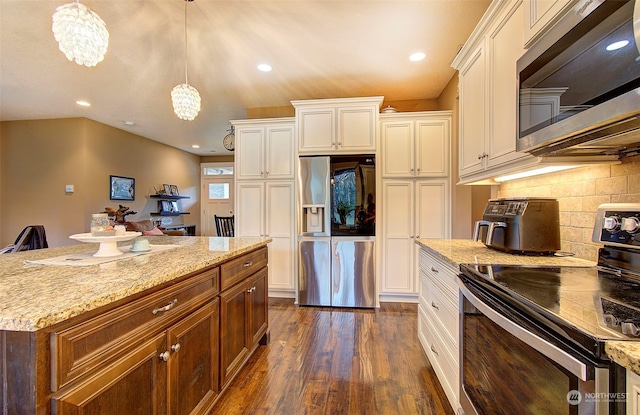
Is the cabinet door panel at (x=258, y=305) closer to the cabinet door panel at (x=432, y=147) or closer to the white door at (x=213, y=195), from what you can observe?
the cabinet door panel at (x=432, y=147)

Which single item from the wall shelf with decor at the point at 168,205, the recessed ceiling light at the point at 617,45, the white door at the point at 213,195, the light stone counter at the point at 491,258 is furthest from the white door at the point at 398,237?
the white door at the point at 213,195

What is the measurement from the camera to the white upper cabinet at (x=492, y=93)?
57.0 inches

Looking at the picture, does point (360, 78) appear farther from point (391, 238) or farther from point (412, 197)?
point (391, 238)

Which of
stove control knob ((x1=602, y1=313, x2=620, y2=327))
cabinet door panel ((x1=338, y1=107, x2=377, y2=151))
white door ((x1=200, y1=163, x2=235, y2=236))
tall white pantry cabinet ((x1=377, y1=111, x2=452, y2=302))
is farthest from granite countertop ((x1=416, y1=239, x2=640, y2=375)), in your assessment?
white door ((x1=200, y1=163, x2=235, y2=236))

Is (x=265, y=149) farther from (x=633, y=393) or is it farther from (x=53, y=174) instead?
(x=53, y=174)

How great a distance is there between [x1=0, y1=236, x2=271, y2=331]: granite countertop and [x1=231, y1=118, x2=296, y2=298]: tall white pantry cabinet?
1.96 meters

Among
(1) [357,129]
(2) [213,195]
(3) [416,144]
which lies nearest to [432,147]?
(3) [416,144]

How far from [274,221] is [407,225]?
1700 mm

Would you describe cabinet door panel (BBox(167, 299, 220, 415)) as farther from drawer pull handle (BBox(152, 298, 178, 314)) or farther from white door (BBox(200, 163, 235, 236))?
white door (BBox(200, 163, 235, 236))

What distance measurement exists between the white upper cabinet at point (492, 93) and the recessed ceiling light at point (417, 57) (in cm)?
80

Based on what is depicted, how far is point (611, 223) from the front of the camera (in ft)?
3.66

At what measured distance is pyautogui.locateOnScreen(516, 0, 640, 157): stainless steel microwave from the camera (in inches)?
31.5

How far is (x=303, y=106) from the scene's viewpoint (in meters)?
3.32

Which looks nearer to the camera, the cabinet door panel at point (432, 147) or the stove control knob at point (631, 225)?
the stove control knob at point (631, 225)
